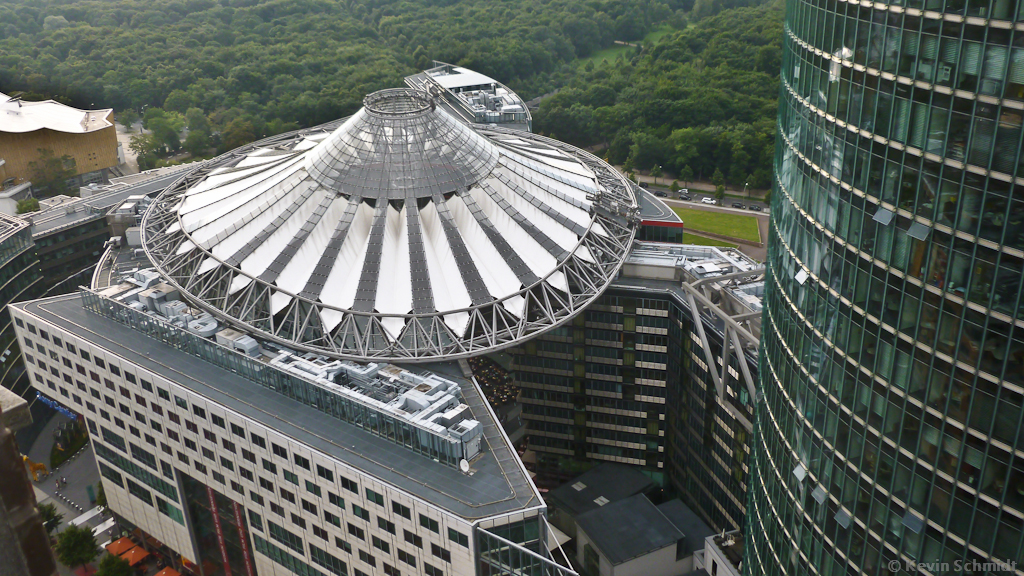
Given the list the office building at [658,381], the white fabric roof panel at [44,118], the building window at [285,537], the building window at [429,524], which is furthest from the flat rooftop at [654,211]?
the white fabric roof panel at [44,118]

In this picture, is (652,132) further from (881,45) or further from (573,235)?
(881,45)

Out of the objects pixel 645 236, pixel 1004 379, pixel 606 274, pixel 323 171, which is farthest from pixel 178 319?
pixel 1004 379

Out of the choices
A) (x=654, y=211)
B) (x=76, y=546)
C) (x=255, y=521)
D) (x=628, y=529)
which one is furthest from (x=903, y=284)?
(x=76, y=546)

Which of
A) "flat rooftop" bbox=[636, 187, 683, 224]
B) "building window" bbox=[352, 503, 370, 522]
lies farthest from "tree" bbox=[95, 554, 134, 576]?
"flat rooftop" bbox=[636, 187, 683, 224]

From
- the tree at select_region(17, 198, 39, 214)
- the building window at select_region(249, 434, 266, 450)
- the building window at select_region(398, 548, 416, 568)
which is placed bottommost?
the building window at select_region(398, 548, 416, 568)

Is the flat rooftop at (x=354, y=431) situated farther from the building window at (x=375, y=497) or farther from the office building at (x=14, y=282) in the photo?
the office building at (x=14, y=282)

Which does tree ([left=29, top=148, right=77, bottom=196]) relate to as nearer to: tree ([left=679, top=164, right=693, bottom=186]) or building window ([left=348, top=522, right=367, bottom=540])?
tree ([left=679, top=164, right=693, bottom=186])
